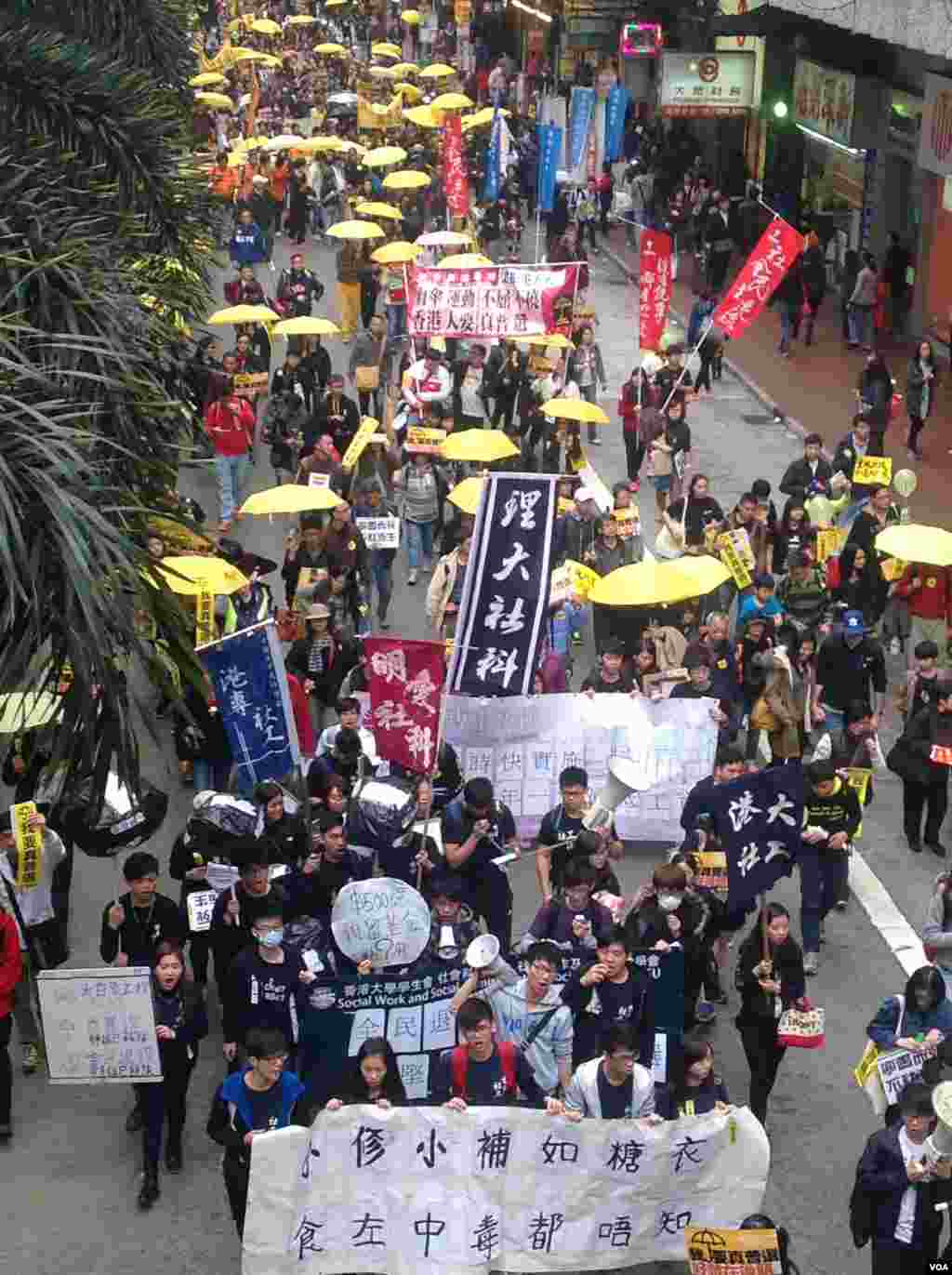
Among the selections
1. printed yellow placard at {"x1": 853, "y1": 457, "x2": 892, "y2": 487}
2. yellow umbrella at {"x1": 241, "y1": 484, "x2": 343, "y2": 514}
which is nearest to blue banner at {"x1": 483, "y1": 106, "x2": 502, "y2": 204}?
printed yellow placard at {"x1": 853, "y1": 457, "x2": 892, "y2": 487}

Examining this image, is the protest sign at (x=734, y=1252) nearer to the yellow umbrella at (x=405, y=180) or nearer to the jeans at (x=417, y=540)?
the jeans at (x=417, y=540)

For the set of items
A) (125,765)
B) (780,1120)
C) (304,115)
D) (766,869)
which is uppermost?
(125,765)

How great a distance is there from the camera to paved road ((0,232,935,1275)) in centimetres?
977

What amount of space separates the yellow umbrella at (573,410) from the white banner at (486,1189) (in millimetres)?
11431

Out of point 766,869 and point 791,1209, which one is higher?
point 766,869

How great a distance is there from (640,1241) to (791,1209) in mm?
1163

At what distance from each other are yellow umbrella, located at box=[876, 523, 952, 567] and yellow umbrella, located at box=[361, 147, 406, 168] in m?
21.2

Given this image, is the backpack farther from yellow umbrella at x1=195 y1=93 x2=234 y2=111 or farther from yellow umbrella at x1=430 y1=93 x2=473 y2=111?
yellow umbrella at x1=195 y1=93 x2=234 y2=111

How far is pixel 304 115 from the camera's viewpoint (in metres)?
46.9

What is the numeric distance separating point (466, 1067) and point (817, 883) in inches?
143

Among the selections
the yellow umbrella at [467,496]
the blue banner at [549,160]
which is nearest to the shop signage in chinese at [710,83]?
the blue banner at [549,160]

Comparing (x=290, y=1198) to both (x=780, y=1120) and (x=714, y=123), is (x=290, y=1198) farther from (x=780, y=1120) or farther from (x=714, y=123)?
(x=714, y=123)

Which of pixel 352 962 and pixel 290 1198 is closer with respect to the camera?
pixel 290 1198

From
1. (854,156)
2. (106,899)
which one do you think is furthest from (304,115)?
(106,899)
